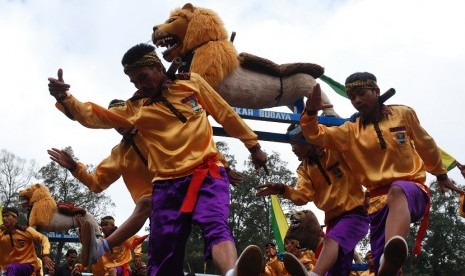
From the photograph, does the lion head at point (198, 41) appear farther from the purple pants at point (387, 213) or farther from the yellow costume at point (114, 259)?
the yellow costume at point (114, 259)

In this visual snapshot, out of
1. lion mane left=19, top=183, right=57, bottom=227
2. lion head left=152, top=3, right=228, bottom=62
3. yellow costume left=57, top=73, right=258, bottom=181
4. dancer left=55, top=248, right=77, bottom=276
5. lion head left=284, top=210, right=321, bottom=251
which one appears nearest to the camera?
yellow costume left=57, top=73, right=258, bottom=181

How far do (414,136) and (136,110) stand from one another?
209 centimetres

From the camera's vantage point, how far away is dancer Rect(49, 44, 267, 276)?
409 cm

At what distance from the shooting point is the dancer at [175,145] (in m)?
4.09

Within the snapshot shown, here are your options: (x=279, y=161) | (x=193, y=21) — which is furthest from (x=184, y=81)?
(x=279, y=161)

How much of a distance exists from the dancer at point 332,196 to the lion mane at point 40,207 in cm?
840

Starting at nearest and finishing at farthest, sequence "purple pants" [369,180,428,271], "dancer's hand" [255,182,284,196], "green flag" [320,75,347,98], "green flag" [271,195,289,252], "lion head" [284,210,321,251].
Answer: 1. "purple pants" [369,180,428,271]
2. "dancer's hand" [255,182,284,196]
3. "lion head" [284,210,321,251]
4. "green flag" [320,75,347,98]
5. "green flag" [271,195,289,252]

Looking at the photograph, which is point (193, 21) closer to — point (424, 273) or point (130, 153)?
point (130, 153)

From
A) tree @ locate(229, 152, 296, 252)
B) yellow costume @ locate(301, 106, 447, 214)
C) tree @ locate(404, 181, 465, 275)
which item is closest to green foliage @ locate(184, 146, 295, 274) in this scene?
tree @ locate(229, 152, 296, 252)

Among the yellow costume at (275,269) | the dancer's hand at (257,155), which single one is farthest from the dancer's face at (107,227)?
the dancer's hand at (257,155)

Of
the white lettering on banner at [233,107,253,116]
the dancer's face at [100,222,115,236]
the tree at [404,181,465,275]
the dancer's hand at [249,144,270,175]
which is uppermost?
the tree at [404,181,465,275]

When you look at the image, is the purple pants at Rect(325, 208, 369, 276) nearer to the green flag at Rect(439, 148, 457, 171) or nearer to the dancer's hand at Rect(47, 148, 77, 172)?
the green flag at Rect(439, 148, 457, 171)

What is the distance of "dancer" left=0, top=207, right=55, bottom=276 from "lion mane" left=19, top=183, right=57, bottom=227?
9.93 ft

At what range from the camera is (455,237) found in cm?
3538
